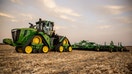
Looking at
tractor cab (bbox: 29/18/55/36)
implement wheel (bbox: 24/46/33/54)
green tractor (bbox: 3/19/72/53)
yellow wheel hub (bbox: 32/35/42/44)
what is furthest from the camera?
tractor cab (bbox: 29/18/55/36)

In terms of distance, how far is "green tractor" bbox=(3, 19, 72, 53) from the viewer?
9.46 m

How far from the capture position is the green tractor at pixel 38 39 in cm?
946

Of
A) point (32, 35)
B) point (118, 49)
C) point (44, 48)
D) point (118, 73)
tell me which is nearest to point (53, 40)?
point (44, 48)

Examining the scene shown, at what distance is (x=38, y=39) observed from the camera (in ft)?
33.1

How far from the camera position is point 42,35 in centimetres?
1015

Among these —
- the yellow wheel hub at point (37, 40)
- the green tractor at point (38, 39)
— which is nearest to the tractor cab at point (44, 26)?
the green tractor at point (38, 39)

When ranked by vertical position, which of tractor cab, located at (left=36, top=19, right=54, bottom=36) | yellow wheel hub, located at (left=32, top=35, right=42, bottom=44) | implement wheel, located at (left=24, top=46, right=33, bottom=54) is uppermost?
tractor cab, located at (left=36, top=19, right=54, bottom=36)

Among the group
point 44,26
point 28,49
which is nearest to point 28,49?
point 28,49

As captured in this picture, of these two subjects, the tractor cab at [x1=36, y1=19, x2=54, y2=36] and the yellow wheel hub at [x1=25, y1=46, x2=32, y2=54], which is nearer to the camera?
the yellow wheel hub at [x1=25, y1=46, x2=32, y2=54]

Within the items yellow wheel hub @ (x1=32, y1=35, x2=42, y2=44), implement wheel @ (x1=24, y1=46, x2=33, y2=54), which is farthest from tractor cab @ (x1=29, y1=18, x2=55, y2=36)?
implement wheel @ (x1=24, y1=46, x2=33, y2=54)

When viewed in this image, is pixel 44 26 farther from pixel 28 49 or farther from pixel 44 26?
pixel 28 49

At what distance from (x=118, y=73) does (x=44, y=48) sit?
21.4 ft

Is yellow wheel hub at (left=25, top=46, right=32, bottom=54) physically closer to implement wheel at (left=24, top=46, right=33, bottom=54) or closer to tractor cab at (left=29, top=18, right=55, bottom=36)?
implement wheel at (left=24, top=46, right=33, bottom=54)

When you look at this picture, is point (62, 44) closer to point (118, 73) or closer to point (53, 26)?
point (53, 26)
